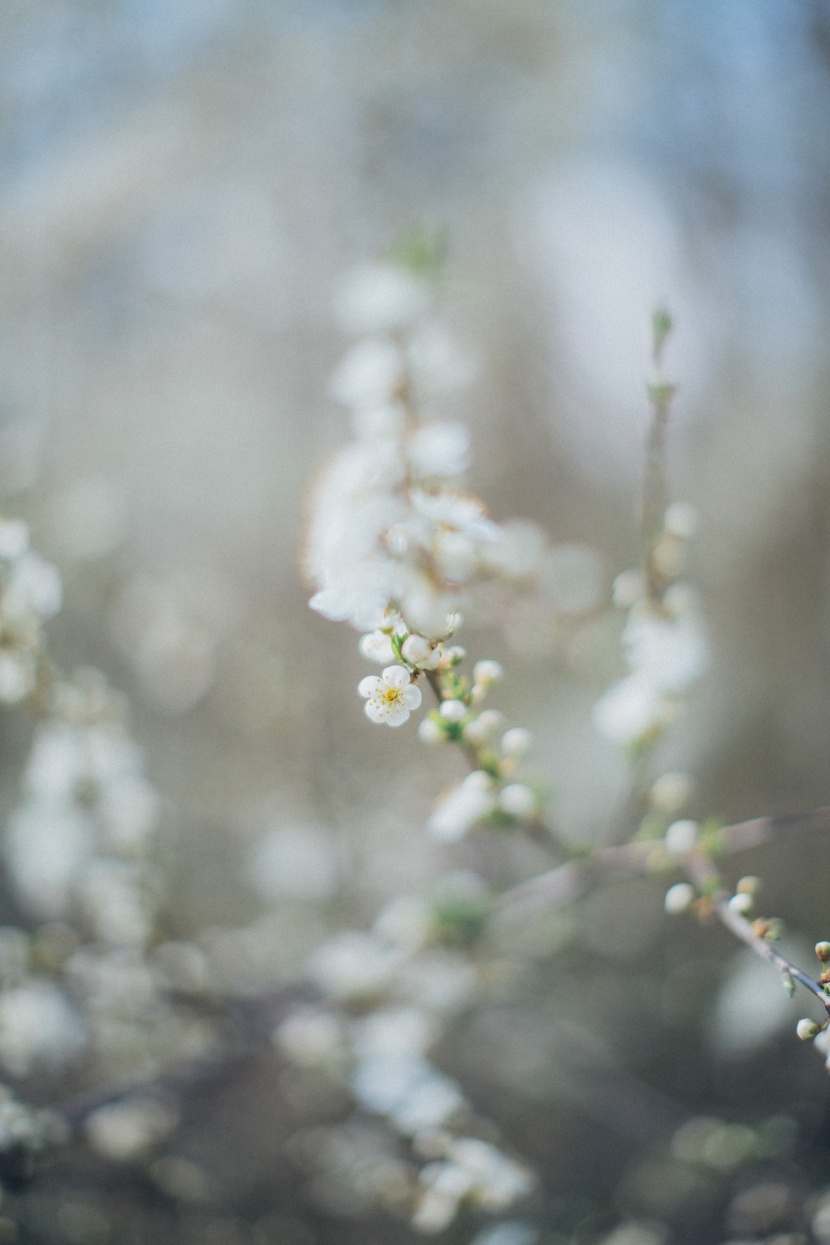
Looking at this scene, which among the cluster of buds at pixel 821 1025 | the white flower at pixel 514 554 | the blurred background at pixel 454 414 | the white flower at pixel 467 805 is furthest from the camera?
the blurred background at pixel 454 414

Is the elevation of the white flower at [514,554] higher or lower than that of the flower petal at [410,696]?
higher

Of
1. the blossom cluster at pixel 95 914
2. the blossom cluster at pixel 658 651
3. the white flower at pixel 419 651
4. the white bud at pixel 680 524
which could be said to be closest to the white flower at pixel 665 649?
the blossom cluster at pixel 658 651

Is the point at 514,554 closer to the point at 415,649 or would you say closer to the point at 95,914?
the point at 415,649

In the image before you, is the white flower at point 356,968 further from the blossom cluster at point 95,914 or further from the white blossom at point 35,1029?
the white blossom at point 35,1029

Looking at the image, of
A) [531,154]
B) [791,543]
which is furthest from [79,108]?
[791,543]

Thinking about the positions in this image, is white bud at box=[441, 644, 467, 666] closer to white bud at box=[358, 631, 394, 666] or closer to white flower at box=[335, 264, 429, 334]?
white bud at box=[358, 631, 394, 666]

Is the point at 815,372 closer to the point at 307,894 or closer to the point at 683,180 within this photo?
the point at 683,180
